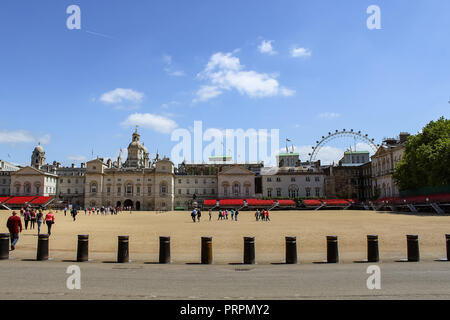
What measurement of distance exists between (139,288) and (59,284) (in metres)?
2.40

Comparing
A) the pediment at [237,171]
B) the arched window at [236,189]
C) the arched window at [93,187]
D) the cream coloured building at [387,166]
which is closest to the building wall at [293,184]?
the pediment at [237,171]

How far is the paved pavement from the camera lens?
28.5ft

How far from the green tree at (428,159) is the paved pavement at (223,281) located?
Answer: 47.4 metres

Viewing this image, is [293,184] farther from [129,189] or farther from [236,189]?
[129,189]

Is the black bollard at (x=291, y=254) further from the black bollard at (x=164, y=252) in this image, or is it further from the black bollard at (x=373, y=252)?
the black bollard at (x=164, y=252)

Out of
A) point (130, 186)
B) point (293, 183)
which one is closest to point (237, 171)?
point (293, 183)

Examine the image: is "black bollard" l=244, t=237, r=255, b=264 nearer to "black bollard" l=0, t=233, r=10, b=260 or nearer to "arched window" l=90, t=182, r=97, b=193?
"black bollard" l=0, t=233, r=10, b=260

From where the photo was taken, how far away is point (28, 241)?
21.0 meters

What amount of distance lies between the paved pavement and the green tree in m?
47.4

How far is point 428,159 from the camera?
55.5 meters

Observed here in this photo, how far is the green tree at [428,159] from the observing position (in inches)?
2127

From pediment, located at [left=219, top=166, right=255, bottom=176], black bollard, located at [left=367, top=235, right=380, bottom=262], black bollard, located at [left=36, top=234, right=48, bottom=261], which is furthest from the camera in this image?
pediment, located at [left=219, top=166, right=255, bottom=176]

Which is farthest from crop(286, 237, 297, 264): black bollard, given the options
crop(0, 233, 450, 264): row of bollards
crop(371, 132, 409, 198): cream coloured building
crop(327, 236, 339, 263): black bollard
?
crop(371, 132, 409, 198): cream coloured building
